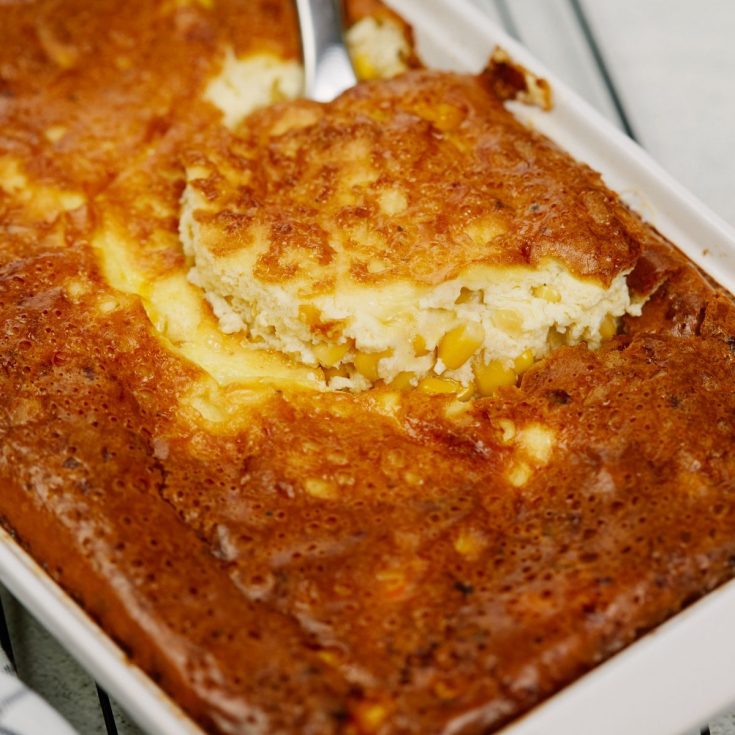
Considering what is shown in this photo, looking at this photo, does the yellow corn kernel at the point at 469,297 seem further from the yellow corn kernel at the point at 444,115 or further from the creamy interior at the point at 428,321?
the yellow corn kernel at the point at 444,115

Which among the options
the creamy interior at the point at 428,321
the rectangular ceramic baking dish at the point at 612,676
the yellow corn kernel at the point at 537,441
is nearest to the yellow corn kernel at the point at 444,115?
the creamy interior at the point at 428,321

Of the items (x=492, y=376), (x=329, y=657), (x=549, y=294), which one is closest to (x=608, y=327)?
(x=549, y=294)

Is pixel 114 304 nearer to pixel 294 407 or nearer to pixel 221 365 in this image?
pixel 221 365

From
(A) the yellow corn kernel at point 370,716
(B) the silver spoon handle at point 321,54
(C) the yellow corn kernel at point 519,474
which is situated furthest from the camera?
(B) the silver spoon handle at point 321,54

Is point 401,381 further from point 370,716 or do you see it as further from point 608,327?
point 370,716

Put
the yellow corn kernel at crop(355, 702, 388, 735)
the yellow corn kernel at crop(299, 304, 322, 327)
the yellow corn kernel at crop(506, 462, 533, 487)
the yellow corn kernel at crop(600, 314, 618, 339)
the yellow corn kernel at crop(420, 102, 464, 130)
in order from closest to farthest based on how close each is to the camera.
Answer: the yellow corn kernel at crop(355, 702, 388, 735) → the yellow corn kernel at crop(506, 462, 533, 487) → the yellow corn kernel at crop(299, 304, 322, 327) → the yellow corn kernel at crop(600, 314, 618, 339) → the yellow corn kernel at crop(420, 102, 464, 130)

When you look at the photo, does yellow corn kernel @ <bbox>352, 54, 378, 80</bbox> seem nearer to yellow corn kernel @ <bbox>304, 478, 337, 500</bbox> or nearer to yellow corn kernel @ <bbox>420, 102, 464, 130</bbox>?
yellow corn kernel @ <bbox>420, 102, 464, 130</bbox>

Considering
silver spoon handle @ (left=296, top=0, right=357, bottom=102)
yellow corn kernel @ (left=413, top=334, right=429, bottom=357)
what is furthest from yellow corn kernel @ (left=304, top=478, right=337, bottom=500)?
silver spoon handle @ (left=296, top=0, right=357, bottom=102)
